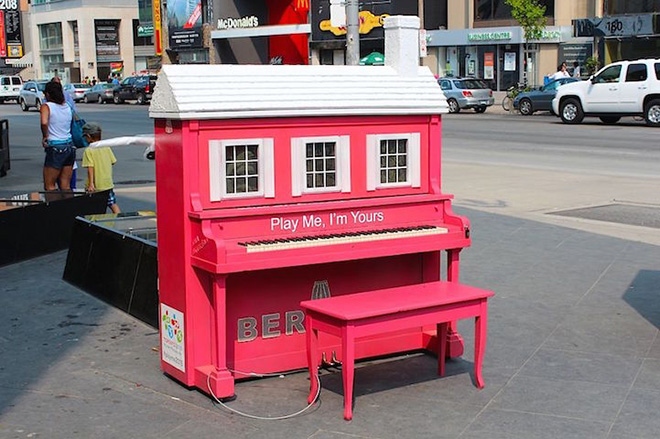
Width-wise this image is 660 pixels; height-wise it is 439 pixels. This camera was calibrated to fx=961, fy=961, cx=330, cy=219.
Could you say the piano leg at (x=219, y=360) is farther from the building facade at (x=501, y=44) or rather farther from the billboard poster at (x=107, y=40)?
the billboard poster at (x=107, y=40)

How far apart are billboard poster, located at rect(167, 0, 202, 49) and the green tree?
32.1 meters

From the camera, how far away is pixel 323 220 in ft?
20.3

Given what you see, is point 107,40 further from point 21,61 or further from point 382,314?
point 382,314

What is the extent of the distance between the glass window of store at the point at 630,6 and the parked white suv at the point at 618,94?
1487 centimetres

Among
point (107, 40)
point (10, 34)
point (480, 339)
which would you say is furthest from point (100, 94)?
point (480, 339)

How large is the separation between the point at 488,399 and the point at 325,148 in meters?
1.90

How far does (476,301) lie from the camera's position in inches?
233

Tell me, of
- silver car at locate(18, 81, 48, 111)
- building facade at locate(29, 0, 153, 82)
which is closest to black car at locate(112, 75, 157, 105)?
silver car at locate(18, 81, 48, 111)

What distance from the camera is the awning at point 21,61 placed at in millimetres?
95688

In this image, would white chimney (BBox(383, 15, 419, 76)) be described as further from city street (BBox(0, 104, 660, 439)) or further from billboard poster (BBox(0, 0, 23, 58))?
billboard poster (BBox(0, 0, 23, 58))

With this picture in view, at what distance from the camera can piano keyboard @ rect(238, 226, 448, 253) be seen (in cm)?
571

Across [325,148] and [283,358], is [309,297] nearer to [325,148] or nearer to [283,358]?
[283,358]

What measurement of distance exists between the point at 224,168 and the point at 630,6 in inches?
1640

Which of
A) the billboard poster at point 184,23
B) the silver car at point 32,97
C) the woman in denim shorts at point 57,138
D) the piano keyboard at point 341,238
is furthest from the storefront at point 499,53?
the piano keyboard at point 341,238
